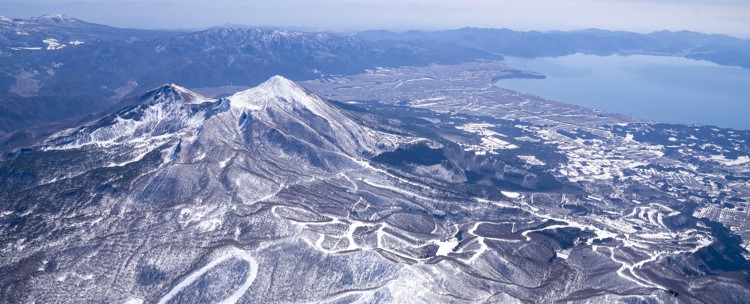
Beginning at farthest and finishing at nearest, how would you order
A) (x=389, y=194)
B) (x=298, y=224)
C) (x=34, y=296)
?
1. (x=389, y=194)
2. (x=298, y=224)
3. (x=34, y=296)

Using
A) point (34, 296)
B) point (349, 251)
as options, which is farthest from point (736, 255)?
point (34, 296)

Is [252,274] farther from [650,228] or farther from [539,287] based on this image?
[650,228]

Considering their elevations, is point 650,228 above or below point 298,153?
below

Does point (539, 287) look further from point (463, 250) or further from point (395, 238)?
point (395, 238)

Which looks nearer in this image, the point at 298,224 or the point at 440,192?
the point at 298,224

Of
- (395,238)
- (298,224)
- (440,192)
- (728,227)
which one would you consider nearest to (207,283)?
(298,224)

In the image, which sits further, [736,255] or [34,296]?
[736,255]

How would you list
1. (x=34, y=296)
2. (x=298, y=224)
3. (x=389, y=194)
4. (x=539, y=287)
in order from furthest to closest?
(x=389, y=194)
(x=298, y=224)
(x=539, y=287)
(x=34, y=296)

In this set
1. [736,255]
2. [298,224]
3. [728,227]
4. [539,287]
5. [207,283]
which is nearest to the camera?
[207,283]

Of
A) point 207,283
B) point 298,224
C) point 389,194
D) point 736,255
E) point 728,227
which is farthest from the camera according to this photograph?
point 728,227
